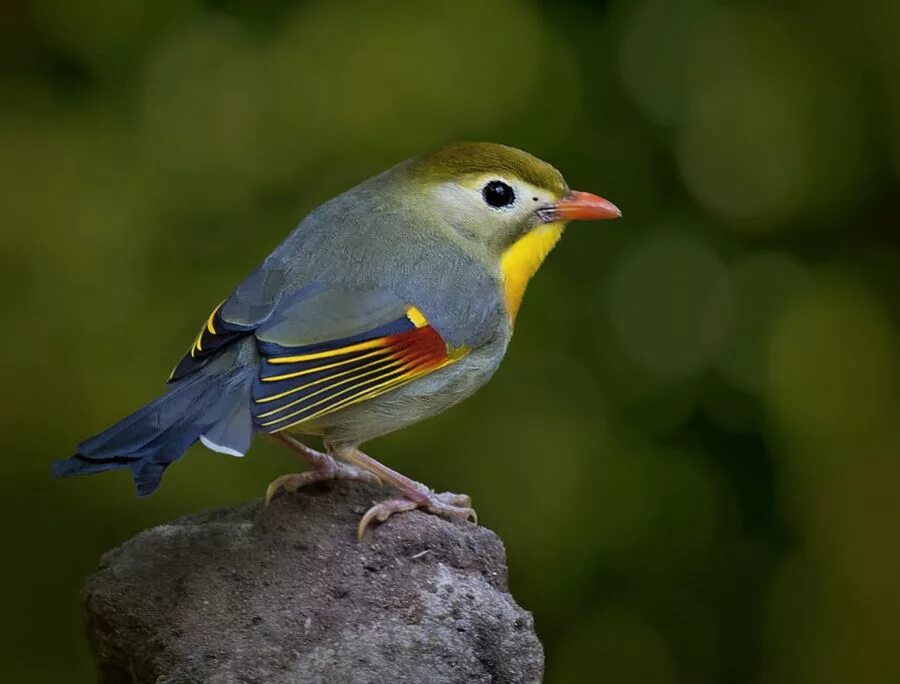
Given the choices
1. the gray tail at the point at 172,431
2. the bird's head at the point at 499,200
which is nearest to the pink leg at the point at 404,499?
the gray tail at the point at 172,431

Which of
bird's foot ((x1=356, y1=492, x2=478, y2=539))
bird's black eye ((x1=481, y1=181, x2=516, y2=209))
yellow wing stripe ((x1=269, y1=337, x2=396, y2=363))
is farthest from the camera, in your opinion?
bird's black eye ((x1=481, y1=181, x2=516, y2=209))

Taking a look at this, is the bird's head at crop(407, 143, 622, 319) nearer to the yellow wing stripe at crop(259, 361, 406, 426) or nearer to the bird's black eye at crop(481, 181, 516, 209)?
the bird's black eye at crop(481, 181, 516, 209)

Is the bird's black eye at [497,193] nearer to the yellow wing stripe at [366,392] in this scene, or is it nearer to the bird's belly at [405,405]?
the bird's belly at [405,405]

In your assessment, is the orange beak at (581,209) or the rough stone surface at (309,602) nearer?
the rough stone surface at (309,602)

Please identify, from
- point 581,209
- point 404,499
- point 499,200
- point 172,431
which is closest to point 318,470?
point 404,499

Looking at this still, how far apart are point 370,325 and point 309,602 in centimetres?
59

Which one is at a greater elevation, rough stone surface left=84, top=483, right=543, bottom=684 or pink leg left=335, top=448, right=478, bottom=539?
pink leg left=335, top=448, right=478, bottom=539

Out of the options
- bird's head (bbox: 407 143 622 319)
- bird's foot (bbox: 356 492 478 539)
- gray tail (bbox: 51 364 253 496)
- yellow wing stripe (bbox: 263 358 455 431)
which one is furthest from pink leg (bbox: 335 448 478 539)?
bird's head (bbox: 407 143 622 319)

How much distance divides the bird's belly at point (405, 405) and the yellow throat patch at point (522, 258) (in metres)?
0.19

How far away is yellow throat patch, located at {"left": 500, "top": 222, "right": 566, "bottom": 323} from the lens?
11.0ft

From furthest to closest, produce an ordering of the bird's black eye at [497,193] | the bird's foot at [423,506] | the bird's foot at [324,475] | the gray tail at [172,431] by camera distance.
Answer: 1. the bird's black eye at [497,193]
2. the bird's foot at [324,475]
3. the bird's foot at [423,506]
4. the gray tail at [172,431]

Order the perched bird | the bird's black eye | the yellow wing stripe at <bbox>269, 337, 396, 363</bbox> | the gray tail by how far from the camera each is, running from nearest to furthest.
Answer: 1. the gray tail
2. the perched bird
3. the yellow wing stripe at <bbox>269, 337, 396, 363</bbox>
4. the bird's black eye

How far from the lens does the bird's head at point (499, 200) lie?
3309 millimetres

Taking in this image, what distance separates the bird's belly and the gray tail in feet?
0.68
